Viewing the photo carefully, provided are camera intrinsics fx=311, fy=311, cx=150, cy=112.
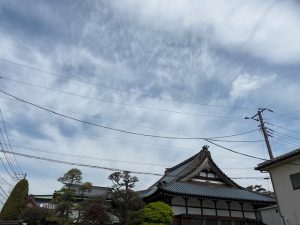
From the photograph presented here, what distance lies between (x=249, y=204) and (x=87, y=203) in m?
16.0

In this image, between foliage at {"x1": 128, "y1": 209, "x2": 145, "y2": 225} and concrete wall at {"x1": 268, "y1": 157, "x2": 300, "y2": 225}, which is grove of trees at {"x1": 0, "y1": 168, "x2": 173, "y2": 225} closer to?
foliage at {"x1": 128, "y1": 209, "x2": 145, "y2": 225}

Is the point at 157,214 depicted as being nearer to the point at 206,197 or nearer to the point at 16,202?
the point at 206,197

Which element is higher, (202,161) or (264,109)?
(264,109)

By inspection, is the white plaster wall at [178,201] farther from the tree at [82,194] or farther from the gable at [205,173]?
the tree at [82,194]

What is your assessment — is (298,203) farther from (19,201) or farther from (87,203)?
(19,201)

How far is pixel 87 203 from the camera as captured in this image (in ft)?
72.9

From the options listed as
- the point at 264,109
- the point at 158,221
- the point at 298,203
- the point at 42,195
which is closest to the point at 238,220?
the point at 298,203

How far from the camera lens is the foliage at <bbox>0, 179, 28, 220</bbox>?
82.0 feet

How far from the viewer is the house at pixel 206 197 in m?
26.1

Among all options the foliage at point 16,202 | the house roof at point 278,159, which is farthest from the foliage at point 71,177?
the house roof at point 278,159

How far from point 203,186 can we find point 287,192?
8.11m

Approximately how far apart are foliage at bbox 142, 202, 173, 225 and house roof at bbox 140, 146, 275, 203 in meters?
2.34

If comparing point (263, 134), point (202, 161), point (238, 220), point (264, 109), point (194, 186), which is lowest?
point (238, 220)

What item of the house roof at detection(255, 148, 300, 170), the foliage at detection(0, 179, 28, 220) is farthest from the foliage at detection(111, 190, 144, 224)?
the house roof at detection(255, 148, 300, 170)
